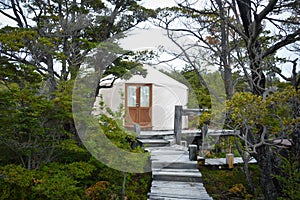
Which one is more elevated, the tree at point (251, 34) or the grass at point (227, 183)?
the tree at point (251, 34)

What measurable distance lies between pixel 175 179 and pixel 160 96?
3.48 m

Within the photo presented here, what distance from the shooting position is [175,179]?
3244 mm

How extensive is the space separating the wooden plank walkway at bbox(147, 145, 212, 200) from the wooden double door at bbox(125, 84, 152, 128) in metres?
2.41

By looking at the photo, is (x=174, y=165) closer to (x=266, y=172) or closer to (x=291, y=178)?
(x=266, y=172)

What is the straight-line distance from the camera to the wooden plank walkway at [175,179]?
2723mm

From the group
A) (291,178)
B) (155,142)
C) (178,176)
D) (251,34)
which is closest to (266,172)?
(291,178)

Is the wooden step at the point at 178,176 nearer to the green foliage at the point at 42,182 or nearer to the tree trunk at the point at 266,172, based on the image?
the tree trunk at the point at 266,172

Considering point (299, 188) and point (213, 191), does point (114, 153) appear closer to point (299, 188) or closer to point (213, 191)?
point (213, 191)

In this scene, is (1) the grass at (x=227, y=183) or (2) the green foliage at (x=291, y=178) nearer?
(2) the green foliage at (x=291, y=178)

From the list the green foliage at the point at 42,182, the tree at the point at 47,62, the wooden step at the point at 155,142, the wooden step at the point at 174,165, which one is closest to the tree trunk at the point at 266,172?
the wooden step at the point at 174,165

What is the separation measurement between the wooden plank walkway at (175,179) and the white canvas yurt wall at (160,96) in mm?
2481

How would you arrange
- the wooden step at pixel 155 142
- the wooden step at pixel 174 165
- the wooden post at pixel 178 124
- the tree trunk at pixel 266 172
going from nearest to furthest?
the tree trunk at pixel 266 172, the wooden step at pixel 174 165, the wooden step at pixel 155 142, the wooden post at pixel 178 124

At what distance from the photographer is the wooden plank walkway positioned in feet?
8.93

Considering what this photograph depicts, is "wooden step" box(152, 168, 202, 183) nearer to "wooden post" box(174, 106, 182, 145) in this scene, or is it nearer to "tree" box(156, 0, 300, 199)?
"tree" box(156, 0, 300, 199)
